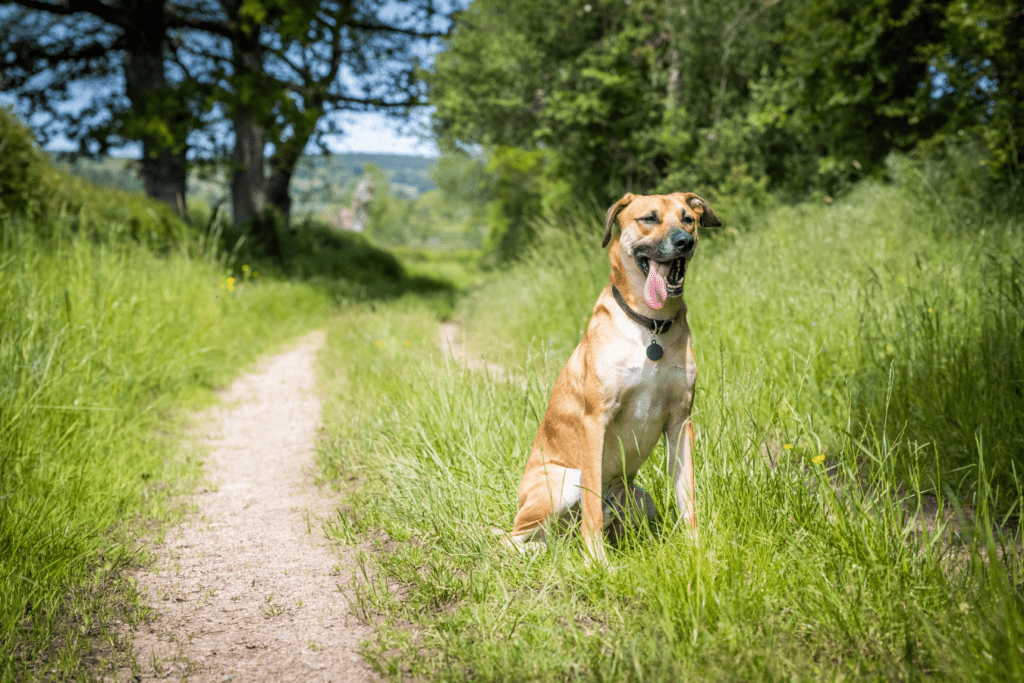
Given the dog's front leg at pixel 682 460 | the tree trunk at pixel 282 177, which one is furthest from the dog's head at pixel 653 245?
the tree trunk at pixel 282 177

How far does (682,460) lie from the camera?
7.68ft

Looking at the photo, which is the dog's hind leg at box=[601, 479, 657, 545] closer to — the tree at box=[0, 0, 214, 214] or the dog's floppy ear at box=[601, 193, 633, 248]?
the dog's floppy ear at box=[601, 193, 633, 248]

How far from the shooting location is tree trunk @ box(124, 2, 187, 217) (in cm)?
1137

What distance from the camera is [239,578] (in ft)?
9.21

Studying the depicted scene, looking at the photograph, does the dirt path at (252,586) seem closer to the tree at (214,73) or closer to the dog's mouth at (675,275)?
the dog's mouth at (675,275)

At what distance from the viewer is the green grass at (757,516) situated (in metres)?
1.82

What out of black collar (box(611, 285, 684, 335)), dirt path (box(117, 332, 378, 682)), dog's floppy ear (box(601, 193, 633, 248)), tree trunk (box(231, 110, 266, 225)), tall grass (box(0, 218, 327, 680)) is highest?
tree trunk (box(231, 110, 266, 225))

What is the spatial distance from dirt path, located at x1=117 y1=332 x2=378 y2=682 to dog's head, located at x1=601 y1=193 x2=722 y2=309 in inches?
66.7

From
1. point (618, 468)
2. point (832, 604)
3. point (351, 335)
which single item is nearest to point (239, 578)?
point (618, 468)

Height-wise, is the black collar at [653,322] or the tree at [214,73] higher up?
the tree at [214,73]

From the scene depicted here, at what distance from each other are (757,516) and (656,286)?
3.06 feet

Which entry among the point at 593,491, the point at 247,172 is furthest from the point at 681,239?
the point at 247,172

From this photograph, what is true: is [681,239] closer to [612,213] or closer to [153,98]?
[612,213]

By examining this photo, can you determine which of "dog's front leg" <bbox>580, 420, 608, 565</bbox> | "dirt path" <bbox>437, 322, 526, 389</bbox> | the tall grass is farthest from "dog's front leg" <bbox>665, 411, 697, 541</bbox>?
the tall grass
